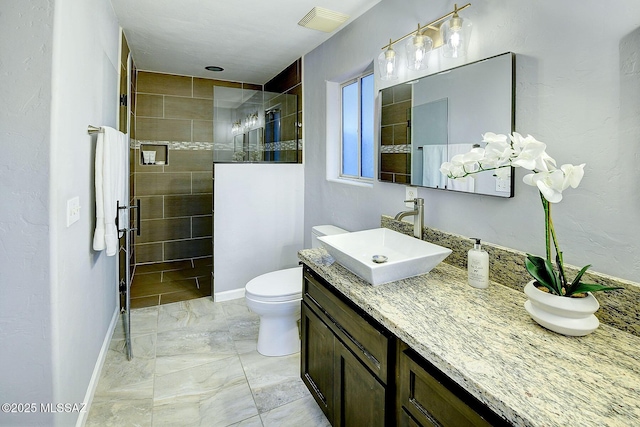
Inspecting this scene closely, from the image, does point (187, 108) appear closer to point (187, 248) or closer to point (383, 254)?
point (187, 248)

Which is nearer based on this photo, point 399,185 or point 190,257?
point 399,185

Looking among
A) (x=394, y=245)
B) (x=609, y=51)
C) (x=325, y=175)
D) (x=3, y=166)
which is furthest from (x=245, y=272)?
(x=609, y=51)

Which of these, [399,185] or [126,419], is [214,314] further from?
[399,185]

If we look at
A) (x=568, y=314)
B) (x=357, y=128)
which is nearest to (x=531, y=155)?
(x=568, y=314)

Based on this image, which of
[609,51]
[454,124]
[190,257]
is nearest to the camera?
[609,51]

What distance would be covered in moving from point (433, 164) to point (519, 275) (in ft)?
2.33

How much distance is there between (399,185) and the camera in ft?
6.98

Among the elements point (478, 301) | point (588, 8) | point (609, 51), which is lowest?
point (478, 301)

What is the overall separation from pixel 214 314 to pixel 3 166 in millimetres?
1995

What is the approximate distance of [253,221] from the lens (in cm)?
329

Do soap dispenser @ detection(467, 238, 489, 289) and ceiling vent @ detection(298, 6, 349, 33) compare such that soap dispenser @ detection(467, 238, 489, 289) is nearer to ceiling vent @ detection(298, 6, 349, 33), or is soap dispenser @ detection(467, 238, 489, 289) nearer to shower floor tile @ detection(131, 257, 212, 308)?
ceiling vent @ detection(298, 6, 349, 33)

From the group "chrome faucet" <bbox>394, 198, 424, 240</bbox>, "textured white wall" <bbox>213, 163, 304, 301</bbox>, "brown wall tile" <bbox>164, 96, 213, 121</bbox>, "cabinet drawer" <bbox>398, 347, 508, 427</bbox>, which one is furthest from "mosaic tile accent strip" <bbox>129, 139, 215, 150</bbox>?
"cabinet drawer" <bbox>398, 347, 508, 427</bbox>

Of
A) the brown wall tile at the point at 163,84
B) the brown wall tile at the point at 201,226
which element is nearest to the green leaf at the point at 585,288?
the brown wall tile at the point at 201,226

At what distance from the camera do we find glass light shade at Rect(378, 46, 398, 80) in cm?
→ 198
